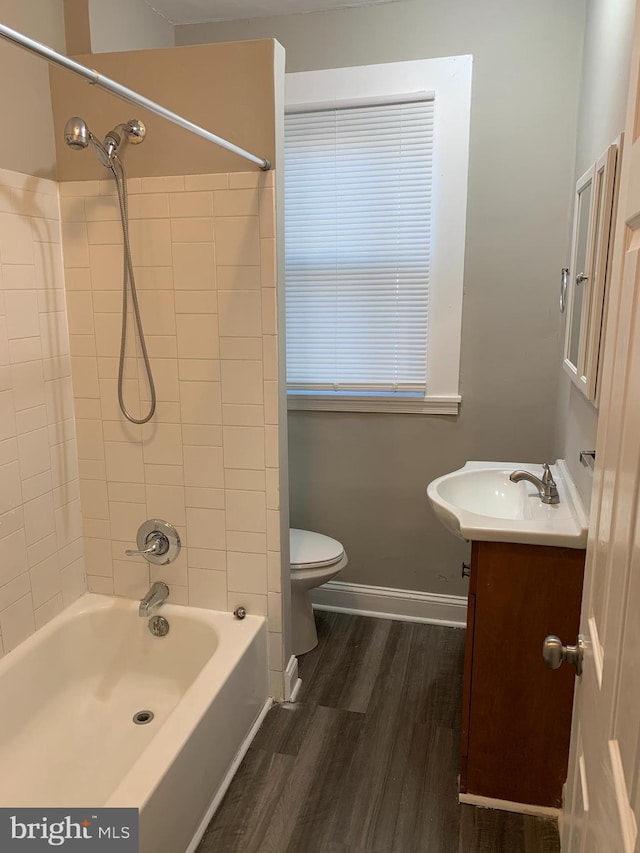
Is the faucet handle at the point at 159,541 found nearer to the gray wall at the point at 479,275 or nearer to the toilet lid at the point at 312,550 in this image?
the toilet lid at the point at 312,550

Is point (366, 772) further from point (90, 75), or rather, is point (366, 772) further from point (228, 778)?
point (90, 75)

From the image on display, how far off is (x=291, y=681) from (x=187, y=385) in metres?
1.22

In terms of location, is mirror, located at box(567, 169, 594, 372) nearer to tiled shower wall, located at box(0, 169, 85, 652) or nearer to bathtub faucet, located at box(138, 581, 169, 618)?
bathtub faucet, located at box(138, 581, 169, 618)

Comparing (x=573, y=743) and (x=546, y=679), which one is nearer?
(x=573, y=743)

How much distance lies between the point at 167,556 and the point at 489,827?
4.50 feet

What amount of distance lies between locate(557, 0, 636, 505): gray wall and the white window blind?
0.61 meters

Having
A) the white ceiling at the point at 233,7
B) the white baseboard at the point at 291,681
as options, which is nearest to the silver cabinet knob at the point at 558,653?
the white baseboard at the point at 291,681

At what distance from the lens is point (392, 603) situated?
2.98 m

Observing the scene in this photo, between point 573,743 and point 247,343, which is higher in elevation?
point 247,343

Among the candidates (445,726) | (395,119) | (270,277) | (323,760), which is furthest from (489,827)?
(395,119)

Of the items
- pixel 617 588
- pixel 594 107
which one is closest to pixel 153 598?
pixel 617 588

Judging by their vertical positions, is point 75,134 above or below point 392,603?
above

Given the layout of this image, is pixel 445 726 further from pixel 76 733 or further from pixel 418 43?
pixel 418 43

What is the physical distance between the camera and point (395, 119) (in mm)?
2584
